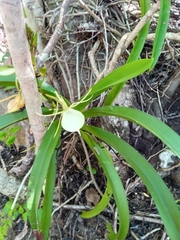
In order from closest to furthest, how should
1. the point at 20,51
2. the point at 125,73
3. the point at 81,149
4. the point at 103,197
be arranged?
the point at 20,51 < the point at 125,73 < the point at 103,197 < the point at 81,149

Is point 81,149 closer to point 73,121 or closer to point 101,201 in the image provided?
point 101,201

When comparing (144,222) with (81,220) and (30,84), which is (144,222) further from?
(30,84)

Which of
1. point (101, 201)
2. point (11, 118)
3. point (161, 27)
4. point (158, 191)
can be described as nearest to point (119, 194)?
point (158, 191)

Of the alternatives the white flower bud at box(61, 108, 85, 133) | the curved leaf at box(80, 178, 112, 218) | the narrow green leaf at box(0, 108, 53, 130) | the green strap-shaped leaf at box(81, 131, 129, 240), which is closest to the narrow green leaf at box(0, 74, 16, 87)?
the narrow green leaf at box(0, 108, 53, 130)

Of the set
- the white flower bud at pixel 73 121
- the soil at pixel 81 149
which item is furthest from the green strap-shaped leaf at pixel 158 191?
the soil at pixel 81 149

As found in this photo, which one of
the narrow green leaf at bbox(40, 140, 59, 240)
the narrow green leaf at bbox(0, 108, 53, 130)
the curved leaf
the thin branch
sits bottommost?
the curved leaf

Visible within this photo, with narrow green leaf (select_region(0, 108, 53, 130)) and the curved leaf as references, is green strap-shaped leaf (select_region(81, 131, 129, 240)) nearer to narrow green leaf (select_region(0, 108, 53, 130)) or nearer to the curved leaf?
the curved leaf
